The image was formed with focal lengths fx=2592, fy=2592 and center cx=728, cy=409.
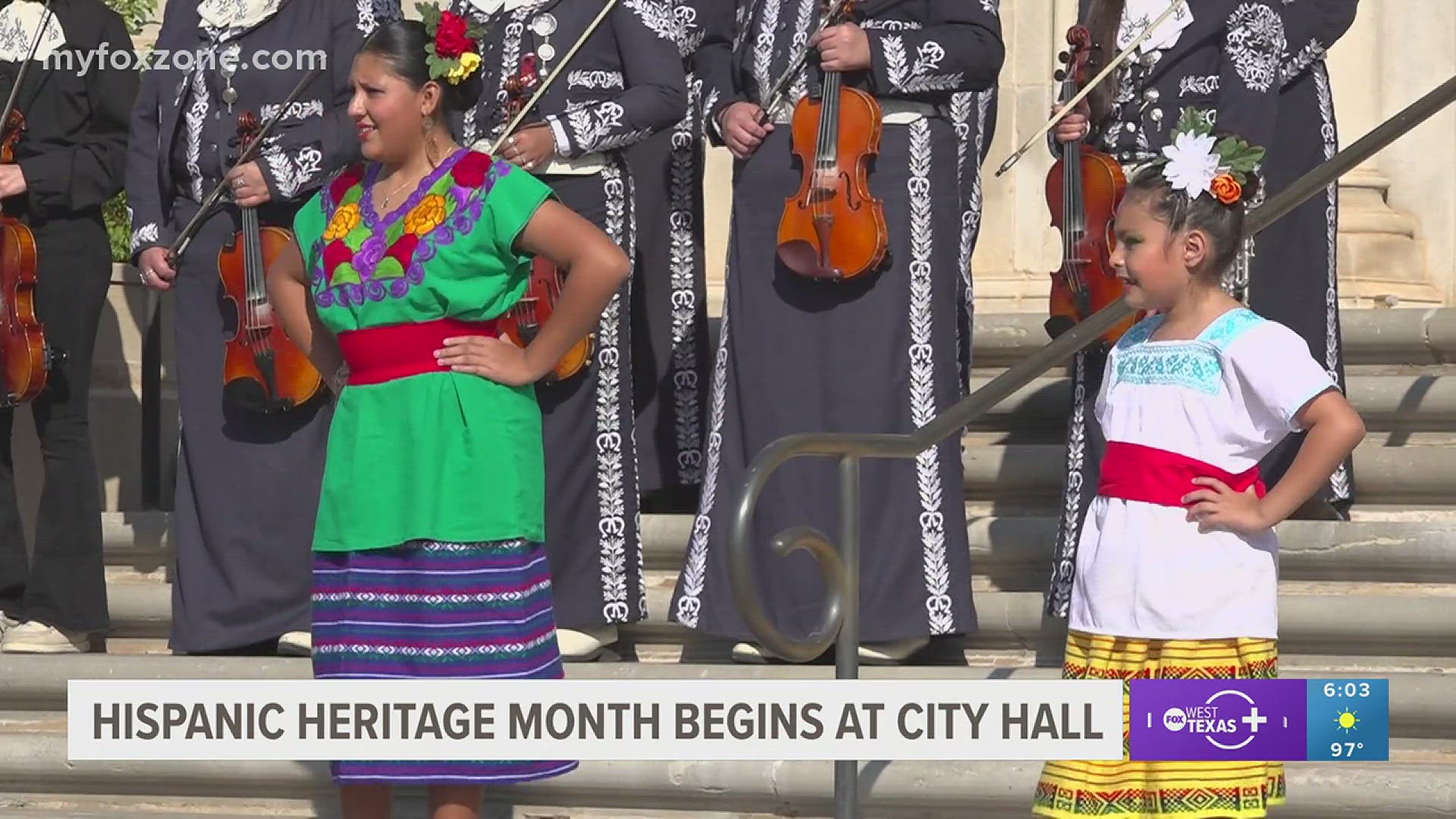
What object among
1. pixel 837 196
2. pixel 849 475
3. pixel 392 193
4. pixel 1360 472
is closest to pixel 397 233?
pixel 392 193

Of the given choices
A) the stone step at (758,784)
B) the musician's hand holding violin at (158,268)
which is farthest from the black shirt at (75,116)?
the stone step at (758,784)

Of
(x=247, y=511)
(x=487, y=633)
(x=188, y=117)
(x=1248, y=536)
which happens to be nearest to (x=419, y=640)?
(x=487, y=633)

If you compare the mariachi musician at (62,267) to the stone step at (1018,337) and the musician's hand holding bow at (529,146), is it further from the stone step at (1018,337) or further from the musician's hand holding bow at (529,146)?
the musician's hand holding bow at (529,146)

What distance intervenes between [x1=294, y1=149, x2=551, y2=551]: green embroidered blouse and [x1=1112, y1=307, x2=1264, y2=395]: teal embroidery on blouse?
1.05m

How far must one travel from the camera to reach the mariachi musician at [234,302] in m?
5.93

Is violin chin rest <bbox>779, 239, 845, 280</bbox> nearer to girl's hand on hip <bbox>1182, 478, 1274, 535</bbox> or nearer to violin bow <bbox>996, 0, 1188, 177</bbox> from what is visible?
violin bow <bbox>996, 0, 1188, 177</bbox>

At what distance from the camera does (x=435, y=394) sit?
14.4 ft

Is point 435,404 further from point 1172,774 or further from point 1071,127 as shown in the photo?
point 1071,127

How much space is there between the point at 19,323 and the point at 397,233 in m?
1.95

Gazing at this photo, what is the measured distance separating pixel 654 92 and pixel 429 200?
4.67ft

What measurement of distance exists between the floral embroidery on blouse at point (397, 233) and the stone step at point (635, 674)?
1.09 m

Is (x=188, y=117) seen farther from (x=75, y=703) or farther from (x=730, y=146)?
(x=75, y=703)

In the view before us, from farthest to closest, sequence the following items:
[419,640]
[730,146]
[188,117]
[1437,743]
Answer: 1. [188,117]
2. [730,146]
3. [1437,743]
4. [419,640]

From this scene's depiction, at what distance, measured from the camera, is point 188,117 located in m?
6.06
